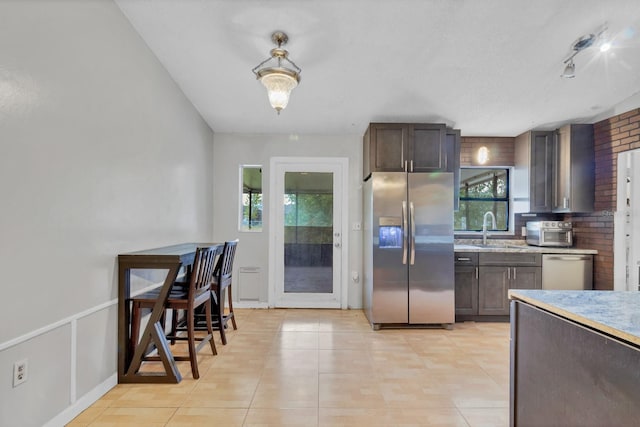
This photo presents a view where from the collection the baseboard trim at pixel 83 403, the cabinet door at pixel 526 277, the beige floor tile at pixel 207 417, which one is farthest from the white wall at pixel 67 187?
the cabinet door at pixel 526 277

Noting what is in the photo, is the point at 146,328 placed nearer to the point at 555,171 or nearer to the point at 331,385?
the point at 331,385

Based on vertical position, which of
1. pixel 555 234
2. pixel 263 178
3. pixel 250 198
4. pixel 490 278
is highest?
pixel 263 178

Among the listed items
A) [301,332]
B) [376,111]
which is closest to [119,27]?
[376,111]

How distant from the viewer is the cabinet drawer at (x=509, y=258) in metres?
3.92

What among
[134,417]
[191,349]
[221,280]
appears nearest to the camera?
[134,417]

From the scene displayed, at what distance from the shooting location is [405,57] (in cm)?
281

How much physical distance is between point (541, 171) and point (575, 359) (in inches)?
141

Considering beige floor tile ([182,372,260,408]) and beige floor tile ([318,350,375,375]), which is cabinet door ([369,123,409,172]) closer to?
beige floor tile ([318,350,375,375])

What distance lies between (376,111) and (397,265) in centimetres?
176

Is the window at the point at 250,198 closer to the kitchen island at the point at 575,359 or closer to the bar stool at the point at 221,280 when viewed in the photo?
the bar stool at the point at 221,280

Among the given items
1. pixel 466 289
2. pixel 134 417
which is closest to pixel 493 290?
pixel 466 289

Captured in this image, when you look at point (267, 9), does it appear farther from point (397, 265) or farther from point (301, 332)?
point (301, 332)

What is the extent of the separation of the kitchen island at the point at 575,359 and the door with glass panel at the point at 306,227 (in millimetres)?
3007

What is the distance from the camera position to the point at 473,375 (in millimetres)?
2615
